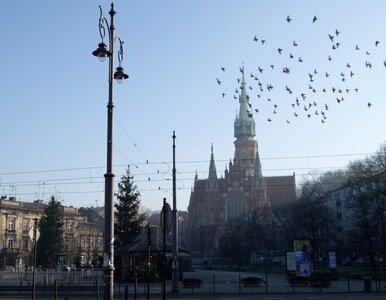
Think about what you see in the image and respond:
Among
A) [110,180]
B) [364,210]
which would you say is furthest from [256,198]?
[110,180]

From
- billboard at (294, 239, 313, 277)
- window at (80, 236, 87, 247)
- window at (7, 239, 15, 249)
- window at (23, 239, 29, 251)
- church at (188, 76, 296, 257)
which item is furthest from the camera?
church at (188, 76, 296, 257)

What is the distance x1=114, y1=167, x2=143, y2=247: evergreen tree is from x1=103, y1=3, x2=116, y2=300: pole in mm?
45900

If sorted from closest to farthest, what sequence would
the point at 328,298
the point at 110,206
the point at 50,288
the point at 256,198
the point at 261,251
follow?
the point at 110,206 < the point at 328,298 < the point at 50,288 < the point at 261,251 < the point at 256,198

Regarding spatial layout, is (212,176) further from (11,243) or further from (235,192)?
(11,243)

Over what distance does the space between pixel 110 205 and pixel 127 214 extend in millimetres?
47156

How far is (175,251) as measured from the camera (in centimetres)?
3025

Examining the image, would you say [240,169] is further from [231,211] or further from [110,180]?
[110,180]

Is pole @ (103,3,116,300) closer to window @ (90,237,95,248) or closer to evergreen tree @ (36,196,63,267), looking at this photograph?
evergreen tree @ (36,196,63,267)

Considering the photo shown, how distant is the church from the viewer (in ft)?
430

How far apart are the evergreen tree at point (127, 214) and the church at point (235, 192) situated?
65918mm

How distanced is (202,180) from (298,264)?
11565cm

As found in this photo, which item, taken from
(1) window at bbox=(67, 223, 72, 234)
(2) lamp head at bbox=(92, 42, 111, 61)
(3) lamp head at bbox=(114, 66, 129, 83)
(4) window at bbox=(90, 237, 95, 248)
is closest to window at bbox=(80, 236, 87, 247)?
(4) window at bbox=(90, 237, 95, 248)

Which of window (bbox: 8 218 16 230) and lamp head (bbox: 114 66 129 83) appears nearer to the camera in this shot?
lamp head (bbox: 114 66 129 83)

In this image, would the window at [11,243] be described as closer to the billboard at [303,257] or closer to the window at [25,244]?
the window at [25,244]
